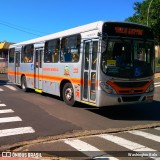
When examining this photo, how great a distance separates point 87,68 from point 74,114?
1622 millimetres

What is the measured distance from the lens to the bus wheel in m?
12.9

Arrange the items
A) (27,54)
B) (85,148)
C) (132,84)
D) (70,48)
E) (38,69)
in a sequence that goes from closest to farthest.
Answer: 1. (85,148)
2. (132,84)
3. (70,48)
4. (38,69)
5. (27,54)

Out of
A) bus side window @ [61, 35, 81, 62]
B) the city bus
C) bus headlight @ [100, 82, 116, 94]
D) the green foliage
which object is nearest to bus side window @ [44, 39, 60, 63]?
the city bus

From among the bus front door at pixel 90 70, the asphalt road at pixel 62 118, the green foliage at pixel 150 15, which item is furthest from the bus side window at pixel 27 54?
the green foliage at pixel 150 15

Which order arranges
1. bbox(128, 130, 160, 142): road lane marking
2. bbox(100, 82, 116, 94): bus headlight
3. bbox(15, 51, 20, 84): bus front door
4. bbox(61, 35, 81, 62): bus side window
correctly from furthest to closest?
bbox(15, 51, 20, 84): bus front door
bbox(61, 35, 81, 62): bus side window
bbox(100, 82, 116, 94): bus headlight
bbox(128, 130, 160, 142): road lane marking

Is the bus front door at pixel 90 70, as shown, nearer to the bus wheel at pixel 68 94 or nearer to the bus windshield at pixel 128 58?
the bus windshield at pixel 128 58

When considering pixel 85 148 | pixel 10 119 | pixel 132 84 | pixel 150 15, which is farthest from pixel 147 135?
pixel 150 15

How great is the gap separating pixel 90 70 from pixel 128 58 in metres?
1.31

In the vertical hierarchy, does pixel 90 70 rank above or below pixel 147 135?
A: above

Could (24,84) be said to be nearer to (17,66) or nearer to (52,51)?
(17,66)

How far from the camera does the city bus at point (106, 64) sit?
1080cm

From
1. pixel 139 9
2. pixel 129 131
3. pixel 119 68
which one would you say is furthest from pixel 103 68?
pixel 139 9

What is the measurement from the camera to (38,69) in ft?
53.2

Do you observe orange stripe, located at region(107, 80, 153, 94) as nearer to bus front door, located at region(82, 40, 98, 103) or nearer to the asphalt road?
bus front door, located at region(82, 40, 98, 103)
